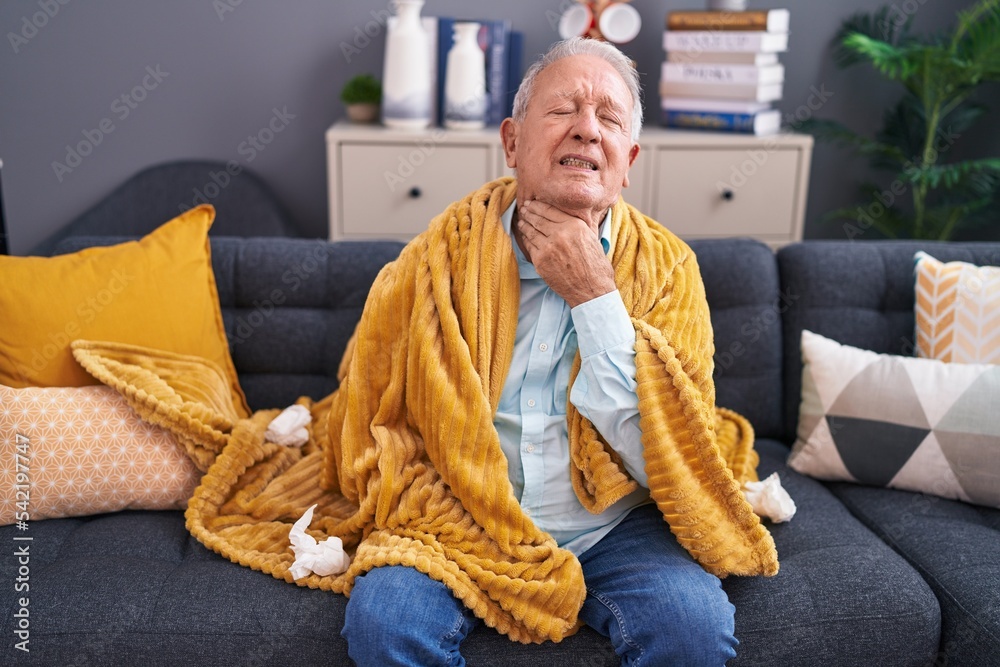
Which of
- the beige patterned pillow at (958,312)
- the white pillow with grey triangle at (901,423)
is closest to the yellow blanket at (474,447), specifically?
the white pillow with grey triangle at (901,423)

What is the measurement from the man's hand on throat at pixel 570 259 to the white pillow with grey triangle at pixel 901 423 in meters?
0.69

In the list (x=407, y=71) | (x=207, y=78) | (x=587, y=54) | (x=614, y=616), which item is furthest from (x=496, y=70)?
(x=614, y=616)

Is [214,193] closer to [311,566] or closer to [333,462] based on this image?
[333,462]

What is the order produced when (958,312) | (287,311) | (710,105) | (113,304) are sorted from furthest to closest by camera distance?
(710,105), (287,311), (958,312), (113,304)

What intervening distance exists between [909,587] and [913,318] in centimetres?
77

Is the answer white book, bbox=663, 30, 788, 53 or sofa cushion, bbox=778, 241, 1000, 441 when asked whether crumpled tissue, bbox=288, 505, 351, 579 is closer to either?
sofa cushion, bbox=778, 241, 1000, 441

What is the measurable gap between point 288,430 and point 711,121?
173cm

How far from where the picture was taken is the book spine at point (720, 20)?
2.75 meters

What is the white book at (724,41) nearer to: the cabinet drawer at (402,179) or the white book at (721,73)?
the white book at (721,73)

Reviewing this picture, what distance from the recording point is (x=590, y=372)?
1527 millimetres

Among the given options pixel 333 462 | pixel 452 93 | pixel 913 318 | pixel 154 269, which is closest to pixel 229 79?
pixel 452 93

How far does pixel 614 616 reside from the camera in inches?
57.2

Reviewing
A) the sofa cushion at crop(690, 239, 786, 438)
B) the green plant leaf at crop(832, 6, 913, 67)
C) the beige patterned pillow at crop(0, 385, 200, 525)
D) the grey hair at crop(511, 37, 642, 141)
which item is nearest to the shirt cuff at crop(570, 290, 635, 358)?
the grey hair at crop(511, 37, 642, 141)

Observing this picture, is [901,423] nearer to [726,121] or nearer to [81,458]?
[726,121]
